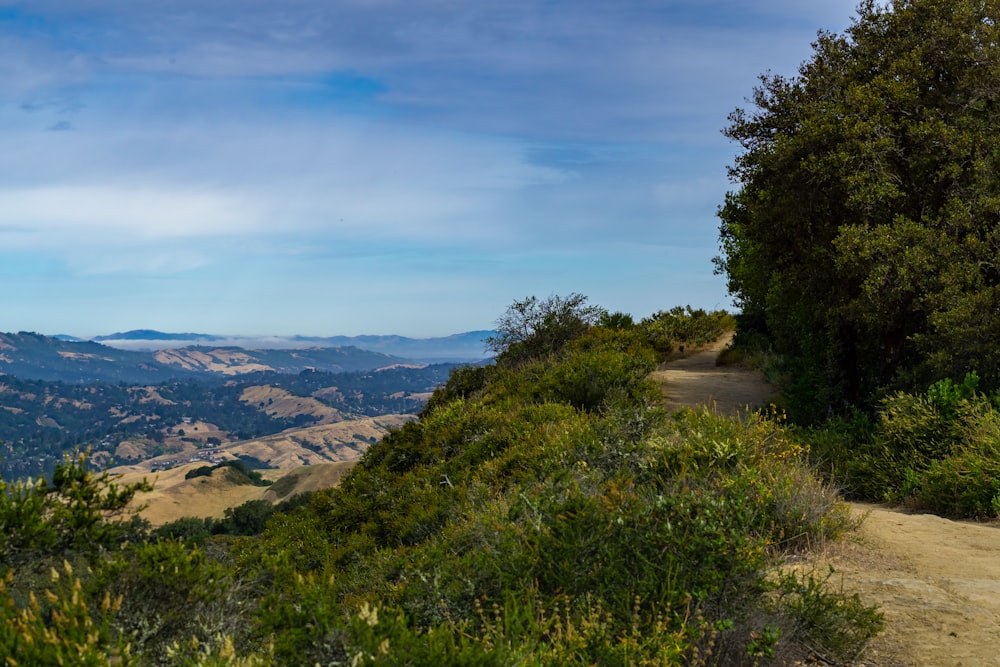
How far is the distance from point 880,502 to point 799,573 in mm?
5114

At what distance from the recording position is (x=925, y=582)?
6609 millimetres

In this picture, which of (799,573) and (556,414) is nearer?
(799,573)

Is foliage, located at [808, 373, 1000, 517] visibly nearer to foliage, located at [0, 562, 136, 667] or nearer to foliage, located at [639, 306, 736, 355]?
foliage, located at [0, 562, 136, 667]

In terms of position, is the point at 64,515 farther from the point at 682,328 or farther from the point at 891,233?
the point at 682,328

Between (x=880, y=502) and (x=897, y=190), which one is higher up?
(x=897, y=190)

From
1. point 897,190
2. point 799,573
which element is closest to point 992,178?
point 897,190

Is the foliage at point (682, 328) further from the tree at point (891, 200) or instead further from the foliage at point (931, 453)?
the foliage at point (931, 453)

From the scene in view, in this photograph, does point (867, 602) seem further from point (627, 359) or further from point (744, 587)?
point (627, 359)

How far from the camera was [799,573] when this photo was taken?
655 cm

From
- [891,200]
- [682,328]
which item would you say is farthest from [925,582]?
[682,328]

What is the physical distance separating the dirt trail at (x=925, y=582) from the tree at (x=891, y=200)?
5345mm

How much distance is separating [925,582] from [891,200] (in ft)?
35.2

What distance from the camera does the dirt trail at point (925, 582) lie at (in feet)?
17.3

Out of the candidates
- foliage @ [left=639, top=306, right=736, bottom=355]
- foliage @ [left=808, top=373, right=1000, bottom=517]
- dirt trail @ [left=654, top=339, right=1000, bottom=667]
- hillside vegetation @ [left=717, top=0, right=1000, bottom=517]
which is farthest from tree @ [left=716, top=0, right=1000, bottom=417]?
foliage @ [left=639, top=306, right=736, bottom=355]
